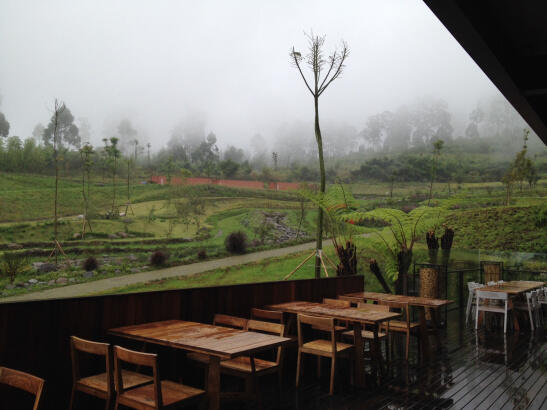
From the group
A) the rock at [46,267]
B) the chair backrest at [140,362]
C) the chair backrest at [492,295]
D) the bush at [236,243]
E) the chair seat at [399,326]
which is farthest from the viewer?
the bush at [236,243]

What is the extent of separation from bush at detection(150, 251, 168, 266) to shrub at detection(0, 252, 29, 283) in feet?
11.2

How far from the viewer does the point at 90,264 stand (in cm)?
1187

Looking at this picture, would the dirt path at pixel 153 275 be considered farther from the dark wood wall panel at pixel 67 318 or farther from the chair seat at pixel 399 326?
the chair seat at pixel 399 326

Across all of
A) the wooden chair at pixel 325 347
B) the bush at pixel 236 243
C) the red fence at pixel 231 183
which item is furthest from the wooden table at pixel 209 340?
the red fence at pixel 231 183

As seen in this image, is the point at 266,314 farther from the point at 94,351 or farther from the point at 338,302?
the point at 94,351

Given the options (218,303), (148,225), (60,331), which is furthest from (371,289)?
(60,331)

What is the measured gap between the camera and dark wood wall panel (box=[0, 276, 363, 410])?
2805mm

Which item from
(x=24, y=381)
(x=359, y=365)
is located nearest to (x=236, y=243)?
(x=359, y=365)

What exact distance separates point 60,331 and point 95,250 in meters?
9.86

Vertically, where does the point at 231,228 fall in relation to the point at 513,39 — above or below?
below

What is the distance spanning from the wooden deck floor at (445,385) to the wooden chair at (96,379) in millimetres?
943

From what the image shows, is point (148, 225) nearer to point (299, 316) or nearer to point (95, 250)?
point (95, 250)

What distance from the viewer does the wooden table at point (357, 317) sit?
3926 millimetres

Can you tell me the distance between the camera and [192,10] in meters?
19.1
